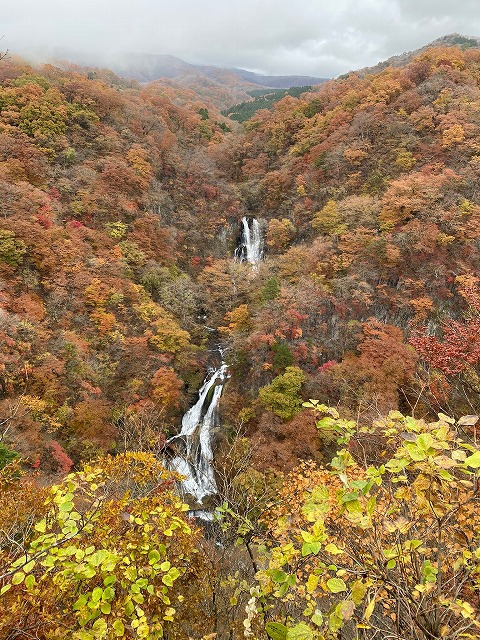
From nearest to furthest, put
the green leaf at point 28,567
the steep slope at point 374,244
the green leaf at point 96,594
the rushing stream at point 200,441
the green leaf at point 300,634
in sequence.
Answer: the green leaf at point 300,634 → the green leaf at point 28,567 → the green leaf at point 96,594 → the steep slope at point 374,244 → the rushing stream at point 200,441

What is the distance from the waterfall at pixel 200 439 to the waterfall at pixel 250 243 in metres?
13.0

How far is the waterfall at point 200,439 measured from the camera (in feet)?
56.5

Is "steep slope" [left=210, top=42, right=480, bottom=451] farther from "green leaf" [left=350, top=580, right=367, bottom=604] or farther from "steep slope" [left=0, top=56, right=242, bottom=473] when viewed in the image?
"green leaf" [left=350, top=580, right=367, bottom=604]

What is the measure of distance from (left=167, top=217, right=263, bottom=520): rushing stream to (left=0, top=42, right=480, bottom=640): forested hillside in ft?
2.43

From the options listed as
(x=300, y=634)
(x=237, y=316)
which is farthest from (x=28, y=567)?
(x=237, y=316)

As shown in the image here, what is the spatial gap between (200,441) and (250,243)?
19776 millimetres


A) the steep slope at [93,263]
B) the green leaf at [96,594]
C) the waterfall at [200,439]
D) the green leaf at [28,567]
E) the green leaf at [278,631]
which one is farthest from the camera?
the waterfall at [200,439]

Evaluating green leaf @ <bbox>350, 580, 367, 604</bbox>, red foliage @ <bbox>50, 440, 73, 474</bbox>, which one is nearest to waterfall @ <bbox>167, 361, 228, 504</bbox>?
red foliage @ <bbox>50, 440, 73, 474</bbox>

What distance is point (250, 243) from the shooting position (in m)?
32.3

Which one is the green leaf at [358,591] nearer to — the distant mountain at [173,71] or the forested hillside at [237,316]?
the forested hillside at [237,316]

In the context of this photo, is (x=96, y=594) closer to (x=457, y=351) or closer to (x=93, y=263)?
(x=457, y=351)

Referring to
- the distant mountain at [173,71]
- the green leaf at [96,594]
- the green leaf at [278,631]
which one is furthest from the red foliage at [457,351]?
the distant mountain at [173,71]

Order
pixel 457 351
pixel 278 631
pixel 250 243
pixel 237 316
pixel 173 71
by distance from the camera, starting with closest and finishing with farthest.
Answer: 1. pixel 278 631
2. pixel 457 351
3. pixel 237 316
4. pixel 250 243
5. pixel 173 71

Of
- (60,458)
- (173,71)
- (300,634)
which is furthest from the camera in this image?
(173,71)
